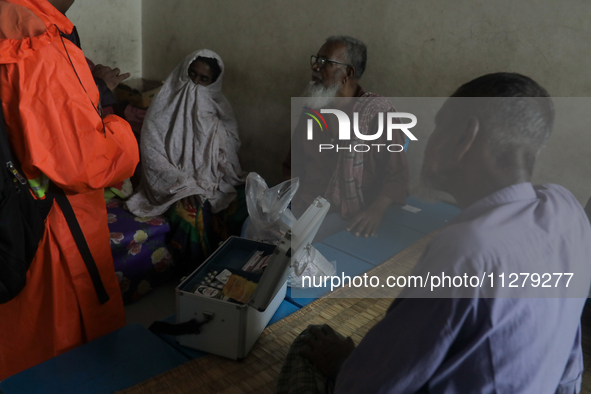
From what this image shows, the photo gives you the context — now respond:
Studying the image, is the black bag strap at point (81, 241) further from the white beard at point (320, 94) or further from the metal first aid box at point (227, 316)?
the white beard at point (320, 94)

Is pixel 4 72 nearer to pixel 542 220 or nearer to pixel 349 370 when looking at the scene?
pixel 349 370

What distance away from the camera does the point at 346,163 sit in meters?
1.64

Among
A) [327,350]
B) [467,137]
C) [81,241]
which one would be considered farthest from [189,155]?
[467,137]

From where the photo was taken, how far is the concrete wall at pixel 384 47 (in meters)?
1.57

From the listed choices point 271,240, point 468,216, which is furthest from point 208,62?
point 468,216

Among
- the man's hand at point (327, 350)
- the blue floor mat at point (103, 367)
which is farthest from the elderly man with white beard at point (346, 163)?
the blue floor mat at point (103, 367)

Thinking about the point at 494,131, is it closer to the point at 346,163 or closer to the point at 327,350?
the point at 327,350

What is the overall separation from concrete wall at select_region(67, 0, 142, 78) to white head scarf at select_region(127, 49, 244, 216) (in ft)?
2.94

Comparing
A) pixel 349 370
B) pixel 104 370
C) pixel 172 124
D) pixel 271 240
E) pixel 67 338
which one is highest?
pixel 172 124

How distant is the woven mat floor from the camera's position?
0.99 m

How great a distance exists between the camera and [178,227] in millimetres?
2223

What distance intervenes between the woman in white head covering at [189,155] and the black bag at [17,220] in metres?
0.90

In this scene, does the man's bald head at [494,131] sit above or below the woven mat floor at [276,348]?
above

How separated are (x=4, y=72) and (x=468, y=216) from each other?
118cm
